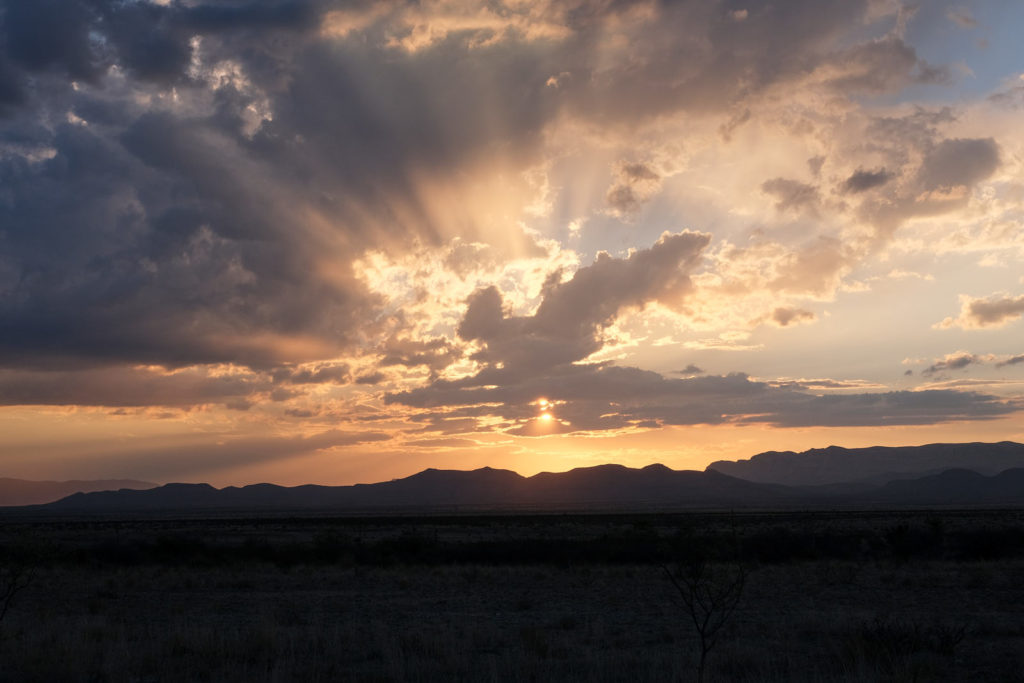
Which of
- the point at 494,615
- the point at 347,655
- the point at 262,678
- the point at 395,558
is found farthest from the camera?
the point at 395,558

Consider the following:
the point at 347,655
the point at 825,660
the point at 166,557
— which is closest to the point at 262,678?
the point at 347,655

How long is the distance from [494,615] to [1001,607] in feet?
44.7

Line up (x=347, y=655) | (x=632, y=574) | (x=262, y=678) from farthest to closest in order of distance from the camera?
(x=632, y=574) < (x=347, y=655) < (x=262, y=678)

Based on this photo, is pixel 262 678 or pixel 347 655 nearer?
pixel 262 678

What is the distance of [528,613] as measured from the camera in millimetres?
20562

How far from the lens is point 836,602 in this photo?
22.0 meters

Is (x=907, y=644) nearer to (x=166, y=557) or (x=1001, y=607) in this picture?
(x=1001, y=607)

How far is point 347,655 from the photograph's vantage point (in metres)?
14.6

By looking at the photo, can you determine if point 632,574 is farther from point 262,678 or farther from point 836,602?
point 262,678

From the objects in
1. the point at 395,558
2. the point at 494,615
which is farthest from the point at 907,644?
the point at 395,558

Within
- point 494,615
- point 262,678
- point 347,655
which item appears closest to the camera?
point 262,678

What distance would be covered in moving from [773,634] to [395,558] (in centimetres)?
2398

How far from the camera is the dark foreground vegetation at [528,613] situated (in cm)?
1307

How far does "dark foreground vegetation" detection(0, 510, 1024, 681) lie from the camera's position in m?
13.1
